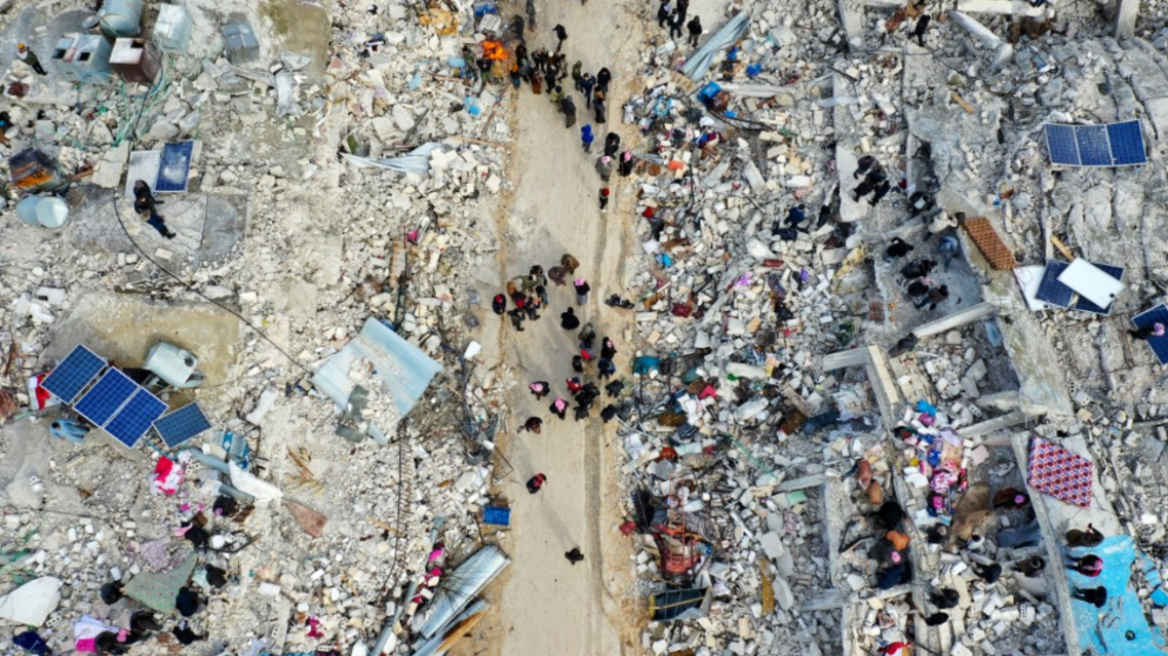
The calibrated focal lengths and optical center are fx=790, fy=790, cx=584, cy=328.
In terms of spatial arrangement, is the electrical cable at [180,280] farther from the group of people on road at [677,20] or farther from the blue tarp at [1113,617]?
the blue tarp at [1113,617]

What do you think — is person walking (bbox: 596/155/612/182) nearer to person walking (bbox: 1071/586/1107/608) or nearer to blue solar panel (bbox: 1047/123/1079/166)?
blue solar panel (bbox: 1047/123/1079/166)

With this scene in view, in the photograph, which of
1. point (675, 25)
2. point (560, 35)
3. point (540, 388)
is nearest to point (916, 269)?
point (540, 388)

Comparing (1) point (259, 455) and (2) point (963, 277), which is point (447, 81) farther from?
(2) point (963, 277)

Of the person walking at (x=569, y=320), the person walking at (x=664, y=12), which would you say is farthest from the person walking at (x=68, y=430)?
the person walking at (x=664, y=12)

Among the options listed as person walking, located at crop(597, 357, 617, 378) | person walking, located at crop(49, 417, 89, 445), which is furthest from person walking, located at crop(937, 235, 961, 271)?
person walking, located at crop(49, 417, 89, 445)

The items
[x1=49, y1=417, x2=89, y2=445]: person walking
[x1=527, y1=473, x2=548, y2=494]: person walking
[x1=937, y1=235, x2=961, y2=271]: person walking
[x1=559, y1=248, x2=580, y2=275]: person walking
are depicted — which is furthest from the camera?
[x1=559, y1=248, x2=580, y2=275]: person walking

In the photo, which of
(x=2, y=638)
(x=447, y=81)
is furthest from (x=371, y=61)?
(x=2, y=638)
